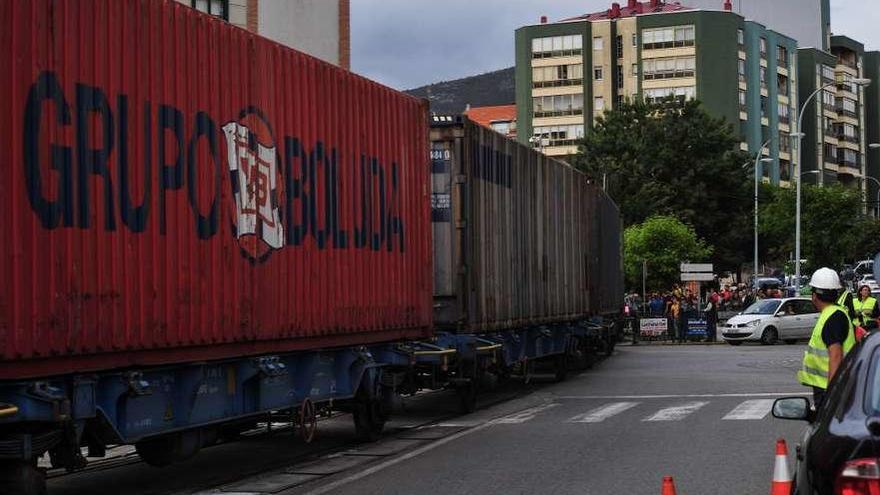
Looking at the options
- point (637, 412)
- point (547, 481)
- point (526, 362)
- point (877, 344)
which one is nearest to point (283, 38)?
point (526, 362)

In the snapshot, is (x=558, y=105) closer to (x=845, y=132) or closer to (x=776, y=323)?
(x=845, y=132)

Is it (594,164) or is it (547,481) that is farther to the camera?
(594,164)

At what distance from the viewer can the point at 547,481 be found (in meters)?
11.5

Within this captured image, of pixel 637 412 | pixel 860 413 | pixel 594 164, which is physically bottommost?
pixel 637 412

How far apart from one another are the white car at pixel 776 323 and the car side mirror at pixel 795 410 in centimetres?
3474

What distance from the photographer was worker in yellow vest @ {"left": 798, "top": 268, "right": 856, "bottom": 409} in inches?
355

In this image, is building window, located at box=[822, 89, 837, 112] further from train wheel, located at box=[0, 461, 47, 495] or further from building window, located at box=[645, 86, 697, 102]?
train wheel, located at box=[0, 461, 47, 495]

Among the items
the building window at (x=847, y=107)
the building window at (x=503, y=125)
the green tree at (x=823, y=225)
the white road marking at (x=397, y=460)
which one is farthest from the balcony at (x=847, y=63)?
the white road marking at (x=397, y=460)

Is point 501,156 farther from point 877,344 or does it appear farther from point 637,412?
point 877,344

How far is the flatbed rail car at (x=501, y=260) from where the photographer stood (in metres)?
18.0

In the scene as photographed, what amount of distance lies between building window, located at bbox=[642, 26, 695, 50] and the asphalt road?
78734mm

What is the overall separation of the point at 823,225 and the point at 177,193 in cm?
5226

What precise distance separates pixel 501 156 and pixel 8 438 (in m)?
11.9

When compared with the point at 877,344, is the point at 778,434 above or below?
below
